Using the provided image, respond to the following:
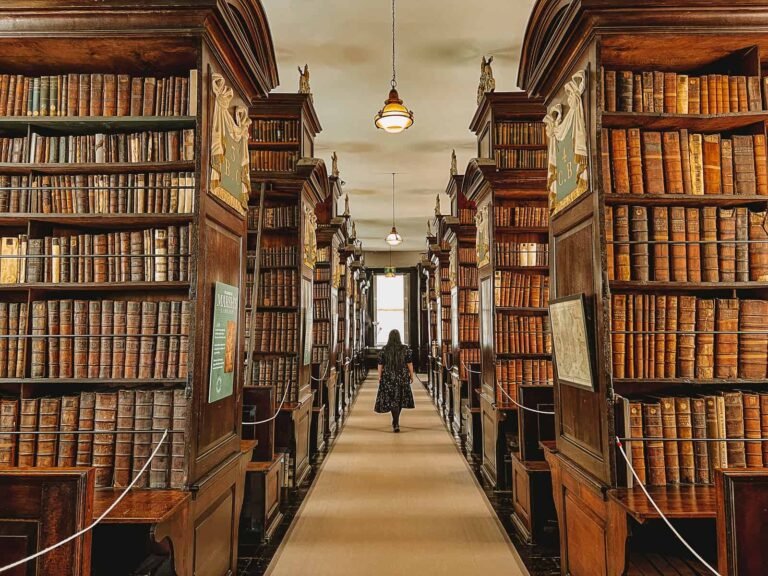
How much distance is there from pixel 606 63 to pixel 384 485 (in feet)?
13.9

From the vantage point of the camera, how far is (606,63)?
287 centimetres

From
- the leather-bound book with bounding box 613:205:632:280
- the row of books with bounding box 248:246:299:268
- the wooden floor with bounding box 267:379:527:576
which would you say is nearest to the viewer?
the leather-bound book with bounding box 613:205:632:280

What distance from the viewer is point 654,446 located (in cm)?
260

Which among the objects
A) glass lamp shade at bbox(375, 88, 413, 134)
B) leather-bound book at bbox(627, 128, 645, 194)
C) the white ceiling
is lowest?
leather-bound book at bbox(627, 128, 645, 194)

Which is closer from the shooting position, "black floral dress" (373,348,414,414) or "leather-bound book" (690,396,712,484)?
"leather-bound book" (690,396,712,484)

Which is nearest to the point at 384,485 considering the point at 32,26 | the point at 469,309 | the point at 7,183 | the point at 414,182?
the point at 469,309

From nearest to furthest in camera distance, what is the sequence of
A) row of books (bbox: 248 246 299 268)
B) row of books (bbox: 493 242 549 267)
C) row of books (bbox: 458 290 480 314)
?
1. row of books (bbox: 493 242 549 267)
2. row of books (bbox: 248 246 299 268)
3. row of books (bbox: 458 290 480 314)

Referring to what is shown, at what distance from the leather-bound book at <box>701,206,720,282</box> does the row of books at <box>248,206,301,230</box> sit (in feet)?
12.6

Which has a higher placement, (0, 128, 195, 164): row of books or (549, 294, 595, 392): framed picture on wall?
(0, 128, 195, 164): row of books

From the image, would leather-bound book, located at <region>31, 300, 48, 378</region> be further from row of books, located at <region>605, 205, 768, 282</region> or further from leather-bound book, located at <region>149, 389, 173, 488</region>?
row of books, located at <region>605, 205, 768, 282</region>

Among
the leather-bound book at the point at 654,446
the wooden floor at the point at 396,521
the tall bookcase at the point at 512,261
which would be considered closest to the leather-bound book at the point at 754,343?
the leather-bound book at the point at 654,446

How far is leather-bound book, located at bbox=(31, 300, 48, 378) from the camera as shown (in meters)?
2.82

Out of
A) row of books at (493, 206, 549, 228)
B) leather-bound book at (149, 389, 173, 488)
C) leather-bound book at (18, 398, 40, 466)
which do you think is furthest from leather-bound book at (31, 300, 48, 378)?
row of books at (493, 206, 549, 228)

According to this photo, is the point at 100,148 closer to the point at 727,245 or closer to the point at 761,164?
the point at 727,245
